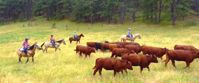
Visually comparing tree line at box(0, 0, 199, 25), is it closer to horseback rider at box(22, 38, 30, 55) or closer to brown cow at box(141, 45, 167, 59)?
brown cow at box(141, 45, 167, 59)

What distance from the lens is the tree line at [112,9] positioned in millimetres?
68750

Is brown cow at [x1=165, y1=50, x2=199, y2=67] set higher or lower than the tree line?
lower

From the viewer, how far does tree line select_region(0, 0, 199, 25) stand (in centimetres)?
6875

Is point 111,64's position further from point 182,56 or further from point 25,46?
point 25,46

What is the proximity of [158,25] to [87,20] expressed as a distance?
61.8 feet

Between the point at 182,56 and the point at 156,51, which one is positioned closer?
the point at 182,56

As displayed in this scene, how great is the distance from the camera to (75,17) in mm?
77375

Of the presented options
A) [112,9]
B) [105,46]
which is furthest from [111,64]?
[112,9]

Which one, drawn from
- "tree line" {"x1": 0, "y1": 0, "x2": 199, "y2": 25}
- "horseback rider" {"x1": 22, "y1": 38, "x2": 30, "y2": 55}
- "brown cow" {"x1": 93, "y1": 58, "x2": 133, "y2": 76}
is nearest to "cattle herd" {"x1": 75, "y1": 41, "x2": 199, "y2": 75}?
"brown cow" {"x1": 93, "y1": 58, "x2": 133, "y2": 76}

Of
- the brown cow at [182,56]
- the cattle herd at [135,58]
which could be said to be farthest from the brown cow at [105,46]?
the brown cow at [182,56]

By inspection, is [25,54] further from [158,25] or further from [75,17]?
[75,17]

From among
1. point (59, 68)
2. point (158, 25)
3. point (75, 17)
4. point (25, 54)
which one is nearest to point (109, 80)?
point (59, 68)

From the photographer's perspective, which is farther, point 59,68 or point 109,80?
point 59,68

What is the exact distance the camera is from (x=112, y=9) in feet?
242
